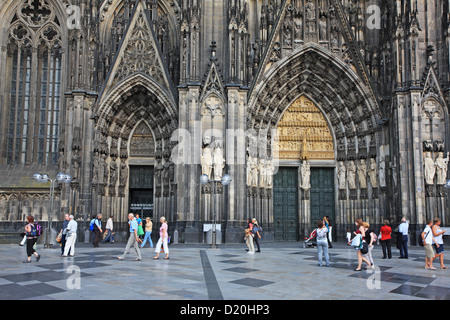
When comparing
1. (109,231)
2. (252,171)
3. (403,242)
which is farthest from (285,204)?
(403,242)

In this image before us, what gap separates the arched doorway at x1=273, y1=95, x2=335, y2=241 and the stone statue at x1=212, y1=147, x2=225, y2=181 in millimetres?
5025

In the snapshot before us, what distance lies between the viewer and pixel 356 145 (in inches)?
965

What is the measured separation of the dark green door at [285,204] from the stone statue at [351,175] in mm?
3028

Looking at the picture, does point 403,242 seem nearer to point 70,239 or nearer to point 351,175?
point 351,175

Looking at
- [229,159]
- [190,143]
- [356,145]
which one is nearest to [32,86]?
[190,143]

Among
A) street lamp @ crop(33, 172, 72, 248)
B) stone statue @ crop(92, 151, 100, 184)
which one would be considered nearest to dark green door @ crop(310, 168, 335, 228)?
stone statue @ crop(92, 151, 100, 184)

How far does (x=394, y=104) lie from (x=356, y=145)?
3.38 m

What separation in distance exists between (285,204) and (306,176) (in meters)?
2.05

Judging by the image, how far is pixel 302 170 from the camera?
2509 cm

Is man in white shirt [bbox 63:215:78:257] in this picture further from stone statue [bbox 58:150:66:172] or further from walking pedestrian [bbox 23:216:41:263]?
stone statue [bbox 58:150:66:172]

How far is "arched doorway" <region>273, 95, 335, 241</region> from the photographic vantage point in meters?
24.9

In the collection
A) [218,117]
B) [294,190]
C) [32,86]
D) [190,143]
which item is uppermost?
[32,86]
